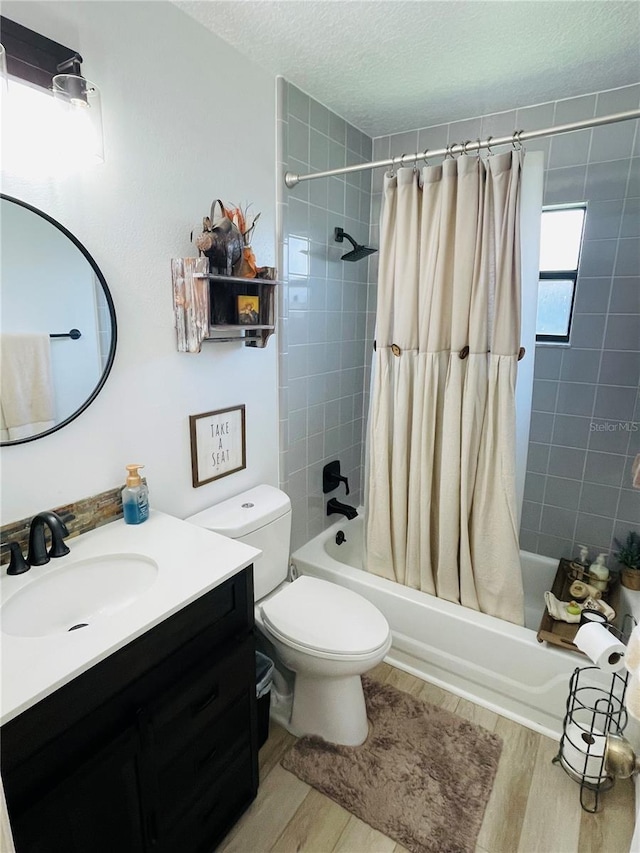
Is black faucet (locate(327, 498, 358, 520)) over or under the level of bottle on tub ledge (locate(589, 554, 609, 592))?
over

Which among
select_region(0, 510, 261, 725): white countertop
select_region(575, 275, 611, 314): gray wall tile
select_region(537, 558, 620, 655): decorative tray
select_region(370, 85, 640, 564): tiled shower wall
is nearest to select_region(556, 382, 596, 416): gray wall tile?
select_region(370, 85, 640, 564): tiled shower wall

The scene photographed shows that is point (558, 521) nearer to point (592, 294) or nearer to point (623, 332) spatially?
point (623, 332)

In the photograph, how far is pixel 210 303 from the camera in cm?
148

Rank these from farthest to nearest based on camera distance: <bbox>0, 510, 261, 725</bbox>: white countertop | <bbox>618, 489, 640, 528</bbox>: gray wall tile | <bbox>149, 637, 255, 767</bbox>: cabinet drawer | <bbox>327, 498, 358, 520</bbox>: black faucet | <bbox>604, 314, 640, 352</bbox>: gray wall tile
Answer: <bbox>327, 498, 358, 520</bbox>: black faucet, <bbox>618, 489, 640, 528</bbox>: gray wall tile, <bbox>604, 314, 640, 352</bbox>: gray wall tile, <bbox>149, 637, 255, 767</bbox>: cabinet drawer, <bbox>0, 510, 261, 725</bbox>: white countertop

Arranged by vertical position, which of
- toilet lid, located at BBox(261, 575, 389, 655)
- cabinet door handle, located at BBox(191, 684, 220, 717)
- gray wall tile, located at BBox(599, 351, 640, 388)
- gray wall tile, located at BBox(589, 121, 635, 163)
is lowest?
toilet lid, located at BBox(261, 575, 389, 655)

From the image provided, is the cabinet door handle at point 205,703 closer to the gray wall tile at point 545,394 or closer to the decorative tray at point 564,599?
the decorative tray at point 564,599

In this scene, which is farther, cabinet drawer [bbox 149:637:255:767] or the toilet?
the toilet

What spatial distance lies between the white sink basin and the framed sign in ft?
1.57

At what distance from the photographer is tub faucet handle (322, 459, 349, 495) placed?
7.95 ft

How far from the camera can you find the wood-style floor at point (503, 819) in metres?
1.37

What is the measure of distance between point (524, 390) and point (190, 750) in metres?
1.61

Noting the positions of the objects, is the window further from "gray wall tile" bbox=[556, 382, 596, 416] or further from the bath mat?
the bath mat

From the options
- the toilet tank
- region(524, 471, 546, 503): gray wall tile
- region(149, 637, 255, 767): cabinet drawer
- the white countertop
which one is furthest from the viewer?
region(524, 471, 546, 503): gray wall tile

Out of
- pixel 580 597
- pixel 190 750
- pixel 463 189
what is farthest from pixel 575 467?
pixel 190 750
